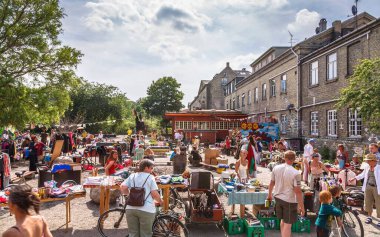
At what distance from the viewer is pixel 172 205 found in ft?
29.0

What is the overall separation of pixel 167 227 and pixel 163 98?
5983cm

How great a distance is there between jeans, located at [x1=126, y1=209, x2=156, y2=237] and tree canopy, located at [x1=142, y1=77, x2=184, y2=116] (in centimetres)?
5946

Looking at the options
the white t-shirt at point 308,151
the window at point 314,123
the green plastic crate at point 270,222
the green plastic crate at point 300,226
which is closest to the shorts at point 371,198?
the green plastic crate at point 300,226

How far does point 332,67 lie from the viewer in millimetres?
19547

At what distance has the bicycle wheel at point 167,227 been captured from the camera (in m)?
6.17

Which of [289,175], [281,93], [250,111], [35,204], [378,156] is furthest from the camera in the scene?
[250,111]

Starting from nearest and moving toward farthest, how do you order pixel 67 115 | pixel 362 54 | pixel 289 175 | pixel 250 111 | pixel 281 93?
1. pixel 289 175
2. pixel 362 54
3. pixel 281 93
4. pixel 250 111
5. pixel 67 115

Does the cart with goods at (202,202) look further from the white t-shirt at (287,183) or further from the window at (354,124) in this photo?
the window at (354,124)

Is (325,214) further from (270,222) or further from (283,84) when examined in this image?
(283,84)

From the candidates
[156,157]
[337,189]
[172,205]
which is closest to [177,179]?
[172,205]

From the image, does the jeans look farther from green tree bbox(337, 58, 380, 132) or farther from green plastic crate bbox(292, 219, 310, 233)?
green tree bbox(337, 58, 380, 132)

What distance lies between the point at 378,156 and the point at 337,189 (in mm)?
4945

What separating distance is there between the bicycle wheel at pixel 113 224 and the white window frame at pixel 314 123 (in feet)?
55.3

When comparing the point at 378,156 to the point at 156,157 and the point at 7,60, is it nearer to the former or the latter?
the point at 156,157
